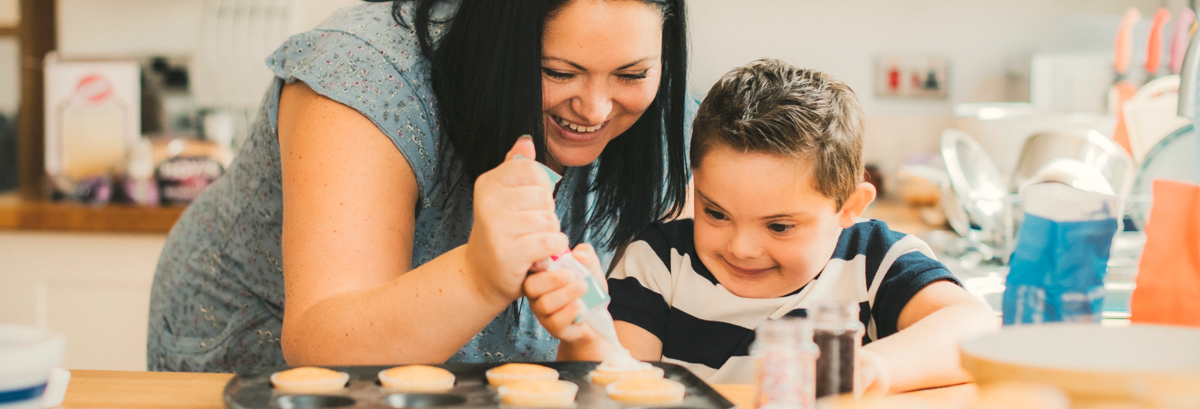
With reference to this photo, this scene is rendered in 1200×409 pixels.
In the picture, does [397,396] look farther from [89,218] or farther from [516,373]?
[89,218]

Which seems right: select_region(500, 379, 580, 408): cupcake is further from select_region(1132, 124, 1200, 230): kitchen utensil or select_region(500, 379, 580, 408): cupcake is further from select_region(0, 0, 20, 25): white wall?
select_region(0, 0, 20, 25): white wall

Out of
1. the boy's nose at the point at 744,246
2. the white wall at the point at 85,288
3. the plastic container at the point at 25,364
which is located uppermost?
the boy's nose at the point at 744,246

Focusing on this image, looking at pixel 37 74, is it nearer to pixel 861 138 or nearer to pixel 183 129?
pixel 183 129

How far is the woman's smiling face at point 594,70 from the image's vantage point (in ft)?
2.85

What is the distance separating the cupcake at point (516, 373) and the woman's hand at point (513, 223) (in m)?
0.06

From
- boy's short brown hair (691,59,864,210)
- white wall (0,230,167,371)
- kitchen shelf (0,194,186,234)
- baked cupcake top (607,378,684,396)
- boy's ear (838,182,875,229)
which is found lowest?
white wall (0,230,167,371)

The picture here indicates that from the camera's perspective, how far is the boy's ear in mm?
986

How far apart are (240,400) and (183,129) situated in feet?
7.42

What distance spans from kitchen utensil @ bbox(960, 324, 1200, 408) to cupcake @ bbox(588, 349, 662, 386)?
A: 24 cm

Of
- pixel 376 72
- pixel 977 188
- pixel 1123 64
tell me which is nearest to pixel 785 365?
pixel 376 72

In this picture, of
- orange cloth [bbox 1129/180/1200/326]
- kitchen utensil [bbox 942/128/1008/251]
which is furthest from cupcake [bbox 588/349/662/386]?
kitchen utensil [bbox 942/128/1008/251]

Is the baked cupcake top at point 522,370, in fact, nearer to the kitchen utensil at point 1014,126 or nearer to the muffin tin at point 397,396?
the muffin tin at point 397,396

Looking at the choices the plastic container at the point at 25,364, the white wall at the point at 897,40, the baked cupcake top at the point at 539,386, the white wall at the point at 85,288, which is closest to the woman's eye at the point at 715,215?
the baked cupcake top at the point at 539,386

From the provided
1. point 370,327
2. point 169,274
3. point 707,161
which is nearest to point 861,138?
point 707,161
